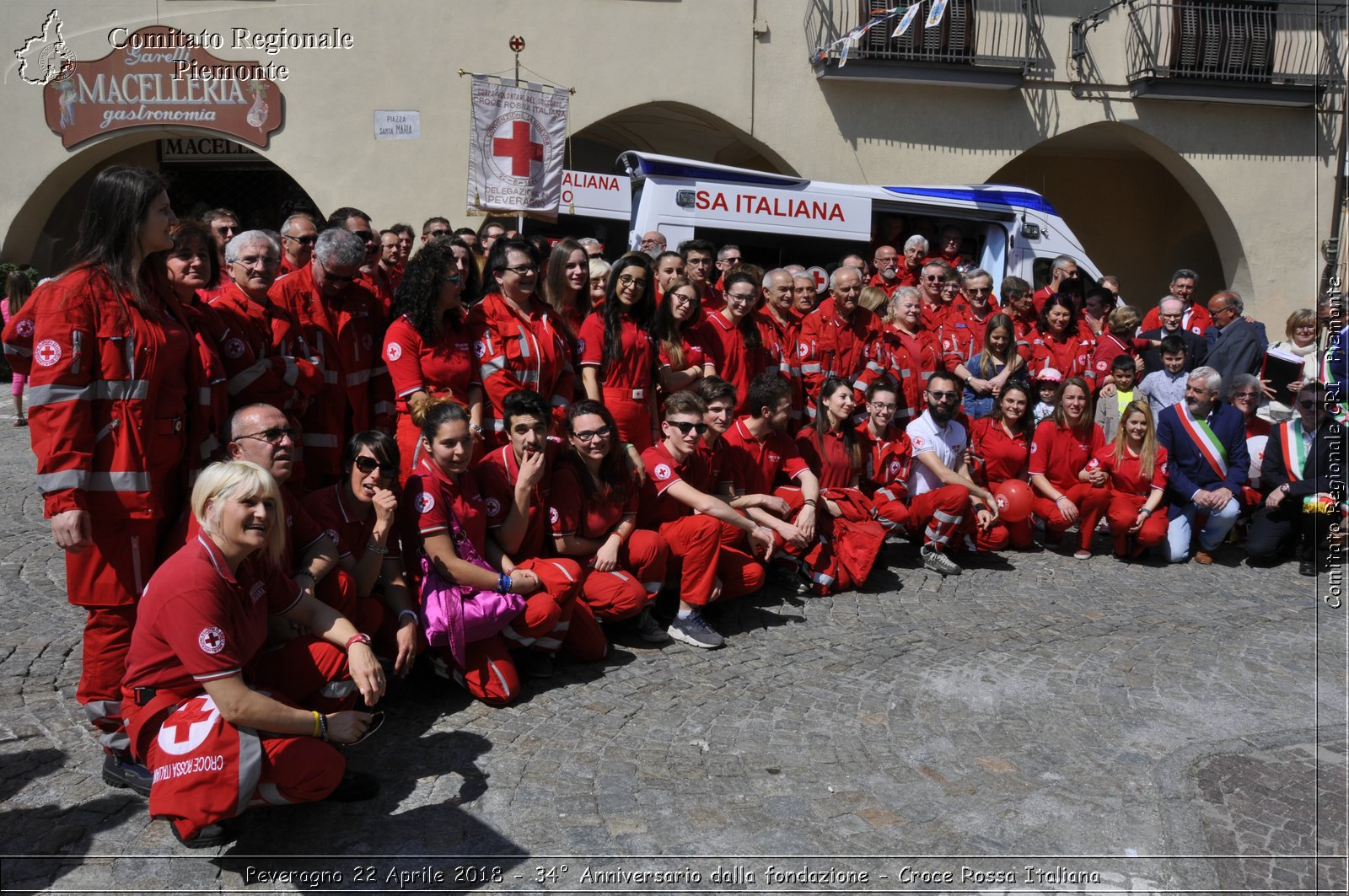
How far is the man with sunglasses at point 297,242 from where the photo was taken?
613cm

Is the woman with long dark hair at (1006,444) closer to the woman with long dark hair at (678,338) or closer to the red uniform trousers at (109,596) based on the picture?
the woman with long dark hair at (678,338)

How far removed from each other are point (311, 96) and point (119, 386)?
12025 mm

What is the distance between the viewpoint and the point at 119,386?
12.7ft

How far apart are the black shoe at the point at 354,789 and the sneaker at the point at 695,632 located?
214 cm

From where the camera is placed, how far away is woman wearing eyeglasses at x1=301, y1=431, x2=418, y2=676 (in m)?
4.53

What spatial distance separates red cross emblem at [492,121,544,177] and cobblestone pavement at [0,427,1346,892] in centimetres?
616

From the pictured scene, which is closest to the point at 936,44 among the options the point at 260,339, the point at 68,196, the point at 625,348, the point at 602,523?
the point at 625,348

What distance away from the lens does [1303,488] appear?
787 centimetres

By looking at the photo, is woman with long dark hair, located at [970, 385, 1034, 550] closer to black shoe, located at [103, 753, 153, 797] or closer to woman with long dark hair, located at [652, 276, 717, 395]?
woman with long dark hair, located at [652, 276, 717, 395]

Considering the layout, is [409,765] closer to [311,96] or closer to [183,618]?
[183,618]

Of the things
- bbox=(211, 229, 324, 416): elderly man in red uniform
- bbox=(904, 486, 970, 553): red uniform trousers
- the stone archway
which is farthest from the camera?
the stone archway

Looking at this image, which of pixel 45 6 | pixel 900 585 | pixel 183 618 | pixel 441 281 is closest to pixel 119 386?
pixel 183 618

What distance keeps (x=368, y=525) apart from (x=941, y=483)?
4.28m

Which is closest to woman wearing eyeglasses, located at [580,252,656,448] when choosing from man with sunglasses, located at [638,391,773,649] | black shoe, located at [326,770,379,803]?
man with sunglasses, located at [638,391,773,649]
